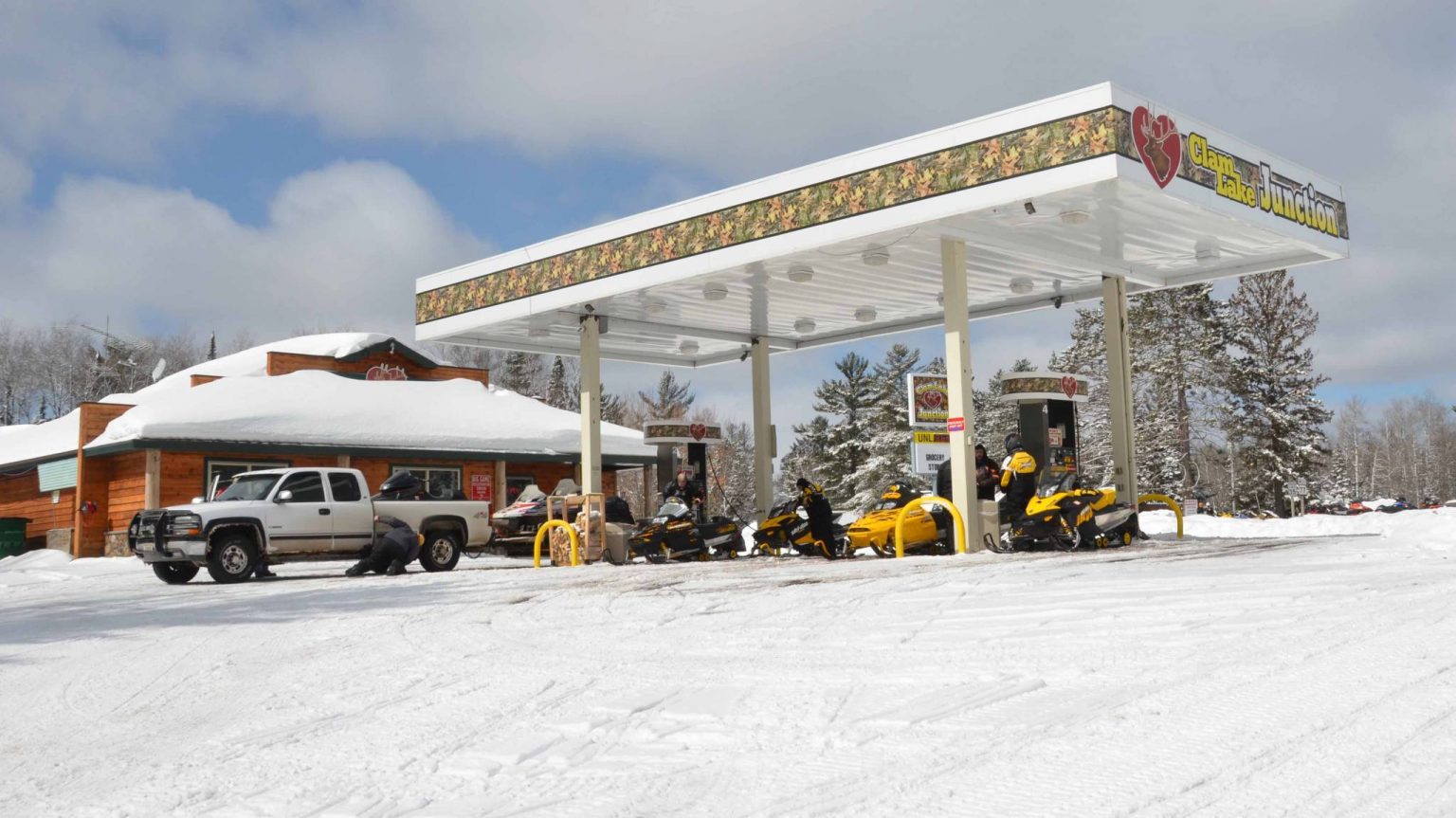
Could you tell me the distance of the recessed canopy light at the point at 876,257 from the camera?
1873 cm

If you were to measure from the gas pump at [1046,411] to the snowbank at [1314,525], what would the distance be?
279 centimetres

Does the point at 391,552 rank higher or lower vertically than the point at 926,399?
lower

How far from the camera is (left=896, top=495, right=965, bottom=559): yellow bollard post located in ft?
55.3

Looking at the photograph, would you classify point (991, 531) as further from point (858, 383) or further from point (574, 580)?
point (858, 383)

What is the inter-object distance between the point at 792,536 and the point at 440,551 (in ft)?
19.3

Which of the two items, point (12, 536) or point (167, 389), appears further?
point (167, 389)

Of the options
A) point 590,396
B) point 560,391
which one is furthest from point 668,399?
point 590,396

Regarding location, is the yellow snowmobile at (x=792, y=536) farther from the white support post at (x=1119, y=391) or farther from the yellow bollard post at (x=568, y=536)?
the white support post at (x=1119, y=391)

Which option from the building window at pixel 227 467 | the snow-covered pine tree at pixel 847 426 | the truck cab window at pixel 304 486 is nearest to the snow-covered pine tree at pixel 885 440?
the snow-covered pine tree at pixel 847 426

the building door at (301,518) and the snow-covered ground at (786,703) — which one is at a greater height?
the building door at (301,518)

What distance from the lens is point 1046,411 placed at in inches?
804

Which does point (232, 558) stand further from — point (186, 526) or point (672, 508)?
point (672, 508)

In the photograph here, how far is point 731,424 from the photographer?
85.4m

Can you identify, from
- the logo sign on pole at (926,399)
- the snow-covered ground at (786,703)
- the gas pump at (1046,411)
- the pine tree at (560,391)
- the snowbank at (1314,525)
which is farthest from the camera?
the pine tree at (560,391)
